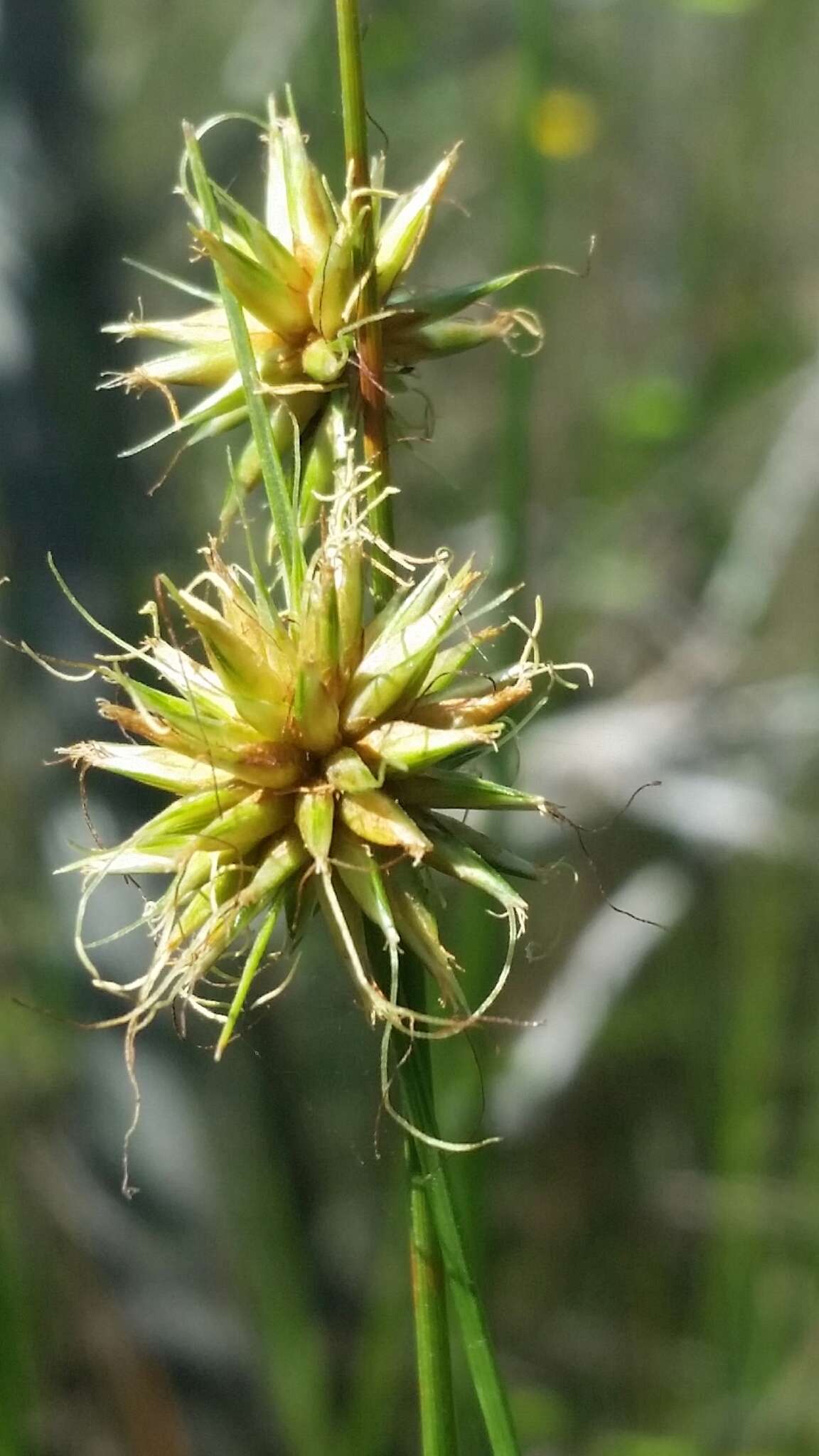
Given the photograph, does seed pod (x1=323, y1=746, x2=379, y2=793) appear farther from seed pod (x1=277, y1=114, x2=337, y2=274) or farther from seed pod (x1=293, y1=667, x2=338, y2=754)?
seed pod (x1=277, y1=114, x2=337, y2=274)

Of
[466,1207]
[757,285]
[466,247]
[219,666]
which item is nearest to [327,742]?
[219,666]

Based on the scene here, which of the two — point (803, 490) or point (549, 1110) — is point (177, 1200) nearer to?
point (549, 1110)

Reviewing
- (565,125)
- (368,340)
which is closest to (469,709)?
(368,340)

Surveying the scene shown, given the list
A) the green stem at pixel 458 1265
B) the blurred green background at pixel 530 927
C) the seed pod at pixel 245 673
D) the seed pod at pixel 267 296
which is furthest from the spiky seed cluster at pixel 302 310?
the blurred green background at pixel 530 927

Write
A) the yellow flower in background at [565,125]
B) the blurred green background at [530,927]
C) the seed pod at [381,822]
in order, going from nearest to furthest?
the seed pod at [381,822] → the blurred green background at [530,927] → the yellow flower in background at [565,125]

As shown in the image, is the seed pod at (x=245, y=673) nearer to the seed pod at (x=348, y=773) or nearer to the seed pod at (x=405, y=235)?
the seed pod at (x=348, y=773)

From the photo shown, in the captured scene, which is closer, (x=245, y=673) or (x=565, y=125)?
(x=245, y=673)

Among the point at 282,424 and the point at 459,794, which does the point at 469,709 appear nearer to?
the point at 459,794
